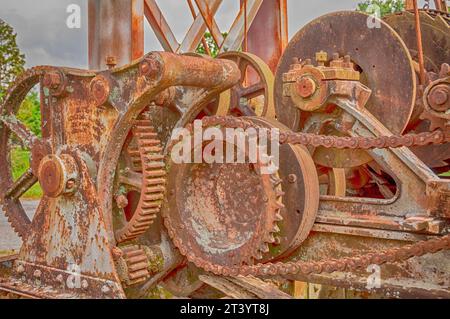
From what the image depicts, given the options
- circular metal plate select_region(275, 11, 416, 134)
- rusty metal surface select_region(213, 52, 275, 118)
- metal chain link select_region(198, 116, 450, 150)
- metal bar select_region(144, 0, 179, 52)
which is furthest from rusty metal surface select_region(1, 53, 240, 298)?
metal bar select_region(144, 0, 179, 52)

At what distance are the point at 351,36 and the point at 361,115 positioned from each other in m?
0.68

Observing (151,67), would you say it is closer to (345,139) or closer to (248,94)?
(345,139)

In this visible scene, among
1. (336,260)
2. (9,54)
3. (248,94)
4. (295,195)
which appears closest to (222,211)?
(295,195)

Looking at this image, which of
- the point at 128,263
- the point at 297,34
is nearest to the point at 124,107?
the point at 128,263

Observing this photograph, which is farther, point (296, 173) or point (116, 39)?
point (116, 39)

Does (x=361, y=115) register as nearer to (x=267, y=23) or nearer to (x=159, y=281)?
(x=159, y=281)

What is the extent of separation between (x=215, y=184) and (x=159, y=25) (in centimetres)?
234

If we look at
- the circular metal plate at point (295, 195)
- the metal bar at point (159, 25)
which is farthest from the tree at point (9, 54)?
the circular metal plate at point (295, 195)

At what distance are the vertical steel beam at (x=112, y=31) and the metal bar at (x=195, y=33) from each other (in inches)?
50.9

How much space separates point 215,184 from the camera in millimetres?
3354

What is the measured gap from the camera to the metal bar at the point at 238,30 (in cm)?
527

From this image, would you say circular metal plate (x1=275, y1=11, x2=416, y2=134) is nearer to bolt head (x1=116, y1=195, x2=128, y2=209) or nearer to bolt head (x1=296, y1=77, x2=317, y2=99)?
bolt head (x1=296, y1=77, x2=317, y2=99)

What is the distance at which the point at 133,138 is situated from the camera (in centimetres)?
339

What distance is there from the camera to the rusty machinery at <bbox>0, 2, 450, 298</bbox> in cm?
305
